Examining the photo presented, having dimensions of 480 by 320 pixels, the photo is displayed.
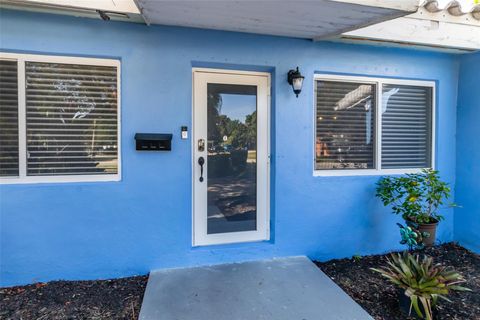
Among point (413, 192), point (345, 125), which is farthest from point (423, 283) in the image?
point (345, 125)

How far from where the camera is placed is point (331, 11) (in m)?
2.46

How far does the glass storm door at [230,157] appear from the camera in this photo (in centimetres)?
322

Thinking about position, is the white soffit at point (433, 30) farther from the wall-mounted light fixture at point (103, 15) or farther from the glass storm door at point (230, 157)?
the wall-mounted light fixture at point (103, 15)

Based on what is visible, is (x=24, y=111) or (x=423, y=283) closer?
(x=423, y=283)

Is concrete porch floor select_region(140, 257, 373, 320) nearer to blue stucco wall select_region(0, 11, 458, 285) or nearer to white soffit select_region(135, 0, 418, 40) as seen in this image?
blue stucco wall select_region(0, 11, 458, 285)

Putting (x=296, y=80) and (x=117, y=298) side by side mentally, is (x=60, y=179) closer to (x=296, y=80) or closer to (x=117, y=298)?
(x=117, y=298)

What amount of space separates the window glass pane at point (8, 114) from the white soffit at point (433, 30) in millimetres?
3546

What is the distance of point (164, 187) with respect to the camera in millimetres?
3000

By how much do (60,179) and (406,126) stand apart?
173 inches

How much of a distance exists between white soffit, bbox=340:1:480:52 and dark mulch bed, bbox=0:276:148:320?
3575 millimetres

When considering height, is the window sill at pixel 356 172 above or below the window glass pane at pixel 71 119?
below

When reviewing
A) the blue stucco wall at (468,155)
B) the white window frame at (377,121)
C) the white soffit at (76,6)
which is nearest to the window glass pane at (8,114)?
the white soffit at (76,6)

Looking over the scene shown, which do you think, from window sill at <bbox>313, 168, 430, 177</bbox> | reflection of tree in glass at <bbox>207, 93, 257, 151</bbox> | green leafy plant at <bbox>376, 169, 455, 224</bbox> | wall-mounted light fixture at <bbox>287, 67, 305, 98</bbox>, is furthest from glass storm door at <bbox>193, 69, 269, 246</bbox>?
green leafy plant at <bbox>376, 169, 455, 224</bbox>

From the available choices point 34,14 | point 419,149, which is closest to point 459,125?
point 419,149
